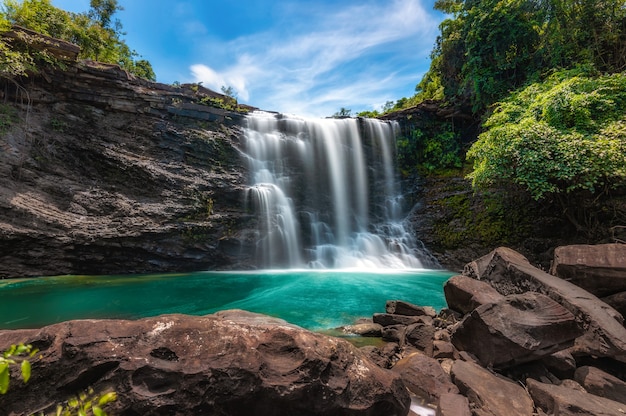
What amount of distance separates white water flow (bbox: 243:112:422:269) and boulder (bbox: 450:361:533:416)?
39.1ft

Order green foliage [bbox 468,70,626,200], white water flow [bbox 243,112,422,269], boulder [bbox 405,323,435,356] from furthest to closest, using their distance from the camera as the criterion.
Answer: white water flow [bbox 243,112,422,269] < green foliage [bbox 468,70,626,200] < boulder [bbox 405,323,435,356]

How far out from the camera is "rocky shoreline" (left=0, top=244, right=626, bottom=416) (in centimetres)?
210

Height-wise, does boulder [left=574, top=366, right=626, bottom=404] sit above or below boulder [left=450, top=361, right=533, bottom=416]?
below

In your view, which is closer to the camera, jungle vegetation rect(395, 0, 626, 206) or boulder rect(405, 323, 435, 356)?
boulder rect(405, 323, 435, 356)

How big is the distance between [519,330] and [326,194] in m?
14.9

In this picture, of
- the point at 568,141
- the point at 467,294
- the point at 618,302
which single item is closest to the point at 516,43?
the point at 568,141

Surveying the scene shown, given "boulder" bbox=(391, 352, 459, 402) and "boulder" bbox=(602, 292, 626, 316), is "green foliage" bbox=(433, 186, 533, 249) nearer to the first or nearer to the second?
"boulder" bbox=(602, 292, 626, 316)

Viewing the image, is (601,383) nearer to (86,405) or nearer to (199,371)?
(199,371)

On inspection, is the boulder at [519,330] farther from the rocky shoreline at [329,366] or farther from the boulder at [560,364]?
the boulder at [560,364]

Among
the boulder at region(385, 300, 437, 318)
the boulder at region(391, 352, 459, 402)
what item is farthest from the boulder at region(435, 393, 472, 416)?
the boulder at region(385, 300, 437, 318)

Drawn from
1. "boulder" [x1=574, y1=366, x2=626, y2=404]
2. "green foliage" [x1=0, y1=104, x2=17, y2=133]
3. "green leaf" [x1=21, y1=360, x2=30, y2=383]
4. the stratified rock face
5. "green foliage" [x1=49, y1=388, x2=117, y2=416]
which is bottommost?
"boulder" [x1=574, y1=366, x2=626, y2=404]

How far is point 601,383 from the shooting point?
328 cm

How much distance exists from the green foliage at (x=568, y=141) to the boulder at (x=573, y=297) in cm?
475

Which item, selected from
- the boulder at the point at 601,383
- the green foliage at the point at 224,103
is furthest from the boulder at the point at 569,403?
the green foliage at the point at 224,103
